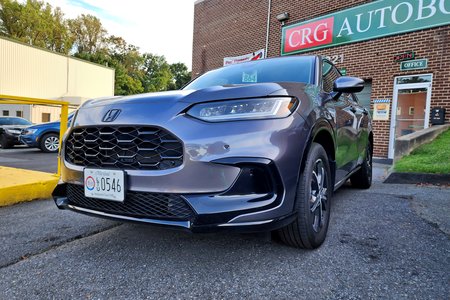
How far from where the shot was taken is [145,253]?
6.72ft

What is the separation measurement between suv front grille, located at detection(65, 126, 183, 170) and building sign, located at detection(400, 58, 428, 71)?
25.7 ft

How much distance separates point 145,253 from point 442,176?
4281 millimetres

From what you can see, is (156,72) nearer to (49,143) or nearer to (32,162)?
(49,143)

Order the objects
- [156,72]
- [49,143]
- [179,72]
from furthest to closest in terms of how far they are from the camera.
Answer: [179,72] → [156,72] → [49,143]

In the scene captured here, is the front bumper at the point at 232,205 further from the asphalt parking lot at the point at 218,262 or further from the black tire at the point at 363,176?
the black tire at the point at 363,176

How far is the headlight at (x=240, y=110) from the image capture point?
5.65 feet

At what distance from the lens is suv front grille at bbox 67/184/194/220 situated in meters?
1.67

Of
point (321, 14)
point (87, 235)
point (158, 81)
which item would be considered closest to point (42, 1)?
point (158, 81)

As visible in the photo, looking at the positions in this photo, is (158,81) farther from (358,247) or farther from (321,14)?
(358,247)

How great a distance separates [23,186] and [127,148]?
7.47ft

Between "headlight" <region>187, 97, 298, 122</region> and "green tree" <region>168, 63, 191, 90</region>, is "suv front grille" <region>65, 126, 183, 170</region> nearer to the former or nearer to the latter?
"headlight" <region>187, 97, 298, 122</region>

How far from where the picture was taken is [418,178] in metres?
4.57

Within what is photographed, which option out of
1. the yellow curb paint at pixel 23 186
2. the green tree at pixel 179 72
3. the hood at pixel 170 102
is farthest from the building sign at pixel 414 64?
the green tree at pixel 179 72

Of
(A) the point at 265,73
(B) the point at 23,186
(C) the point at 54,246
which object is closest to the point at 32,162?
(B) the point at 23,186
